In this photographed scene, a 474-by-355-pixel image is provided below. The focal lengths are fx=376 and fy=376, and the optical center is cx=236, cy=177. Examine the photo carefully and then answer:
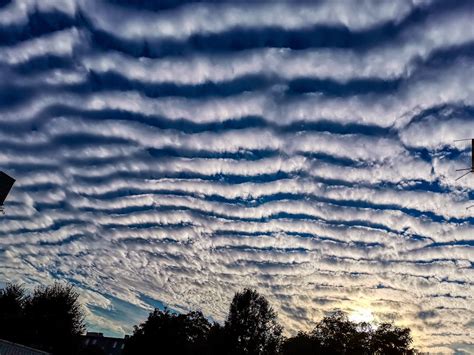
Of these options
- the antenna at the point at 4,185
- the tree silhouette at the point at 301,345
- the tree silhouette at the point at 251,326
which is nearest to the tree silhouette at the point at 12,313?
the antenna at the point at 4,185

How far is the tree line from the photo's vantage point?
66125 millimetres

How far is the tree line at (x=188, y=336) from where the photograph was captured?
66125 mm

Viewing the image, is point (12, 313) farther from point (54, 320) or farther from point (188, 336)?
point (188, 336)

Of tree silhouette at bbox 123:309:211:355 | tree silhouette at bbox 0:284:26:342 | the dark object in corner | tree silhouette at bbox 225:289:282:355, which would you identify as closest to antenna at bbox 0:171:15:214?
the dark object in corner

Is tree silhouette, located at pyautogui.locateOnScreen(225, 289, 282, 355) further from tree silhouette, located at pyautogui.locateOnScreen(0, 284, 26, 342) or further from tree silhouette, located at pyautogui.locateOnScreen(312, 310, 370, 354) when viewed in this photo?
tree silhouette, located at pyautogui.locateOnScreen(0, 284, 26, 342)

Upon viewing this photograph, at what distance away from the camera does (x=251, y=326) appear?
8088 centimetres

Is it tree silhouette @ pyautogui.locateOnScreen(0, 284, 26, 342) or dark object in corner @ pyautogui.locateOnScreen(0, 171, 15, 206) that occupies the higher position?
dark object in corner @ pyautogui.locateOnScreen(0, 171, 15, 206)

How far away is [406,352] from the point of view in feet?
245

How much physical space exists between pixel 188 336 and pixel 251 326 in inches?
537

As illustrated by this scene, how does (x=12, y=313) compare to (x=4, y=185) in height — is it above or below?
below

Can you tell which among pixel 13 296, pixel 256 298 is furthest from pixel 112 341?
pixel 256 298

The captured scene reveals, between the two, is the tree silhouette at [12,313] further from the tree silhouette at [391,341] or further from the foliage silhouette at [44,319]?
the tree silhouette at [391,341]

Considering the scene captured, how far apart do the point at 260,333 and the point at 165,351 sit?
25.4 meters

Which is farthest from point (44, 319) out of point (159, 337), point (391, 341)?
point (391, 341)
